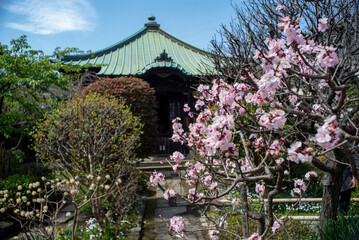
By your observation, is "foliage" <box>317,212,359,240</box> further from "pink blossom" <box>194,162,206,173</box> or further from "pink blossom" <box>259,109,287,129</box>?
"pink blossom" <box>259,109,287,129</box>

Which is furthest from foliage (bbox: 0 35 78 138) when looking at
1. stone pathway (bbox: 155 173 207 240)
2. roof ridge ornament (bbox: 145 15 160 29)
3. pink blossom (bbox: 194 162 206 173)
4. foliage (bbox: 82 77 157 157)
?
roof ridge ornament (bbox: 145 15 160 29)

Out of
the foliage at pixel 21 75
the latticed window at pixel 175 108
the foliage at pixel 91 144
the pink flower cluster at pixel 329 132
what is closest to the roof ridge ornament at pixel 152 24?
the latticed window at pixel 175 108

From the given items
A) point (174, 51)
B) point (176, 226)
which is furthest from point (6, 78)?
point (174, 51)

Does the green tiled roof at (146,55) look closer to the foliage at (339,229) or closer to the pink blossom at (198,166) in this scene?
the pink blossom at (198,166)

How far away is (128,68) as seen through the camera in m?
13.9

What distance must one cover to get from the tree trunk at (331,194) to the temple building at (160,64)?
25.5ft

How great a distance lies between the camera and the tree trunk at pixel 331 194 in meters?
3.87

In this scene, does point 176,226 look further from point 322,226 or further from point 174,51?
point 174,51

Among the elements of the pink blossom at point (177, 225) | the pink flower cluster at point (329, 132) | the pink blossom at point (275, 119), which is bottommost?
the pink blossom at point (177, 225)

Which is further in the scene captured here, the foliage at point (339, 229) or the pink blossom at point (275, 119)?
the foliage at point (339, 229)

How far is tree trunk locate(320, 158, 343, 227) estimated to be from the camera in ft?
12.7

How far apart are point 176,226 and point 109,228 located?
2.29 m

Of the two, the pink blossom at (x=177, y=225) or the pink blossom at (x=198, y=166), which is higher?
the pink blossom at (x=198, y=166)

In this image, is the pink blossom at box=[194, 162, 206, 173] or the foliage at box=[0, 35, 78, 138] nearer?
the pink blossom at box=[194, 162, 206, 173]
